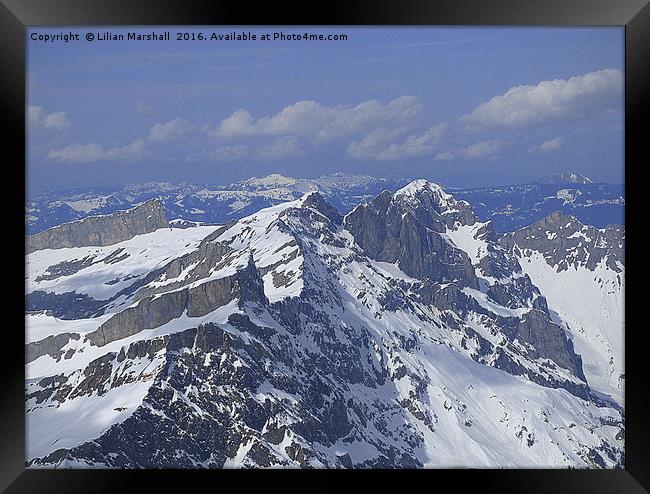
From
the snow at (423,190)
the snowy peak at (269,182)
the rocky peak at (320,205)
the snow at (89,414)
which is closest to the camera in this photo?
the snowy peak at (269,182)

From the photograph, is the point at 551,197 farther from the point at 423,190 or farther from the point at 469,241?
the point at 423,190

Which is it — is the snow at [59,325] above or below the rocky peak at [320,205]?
below

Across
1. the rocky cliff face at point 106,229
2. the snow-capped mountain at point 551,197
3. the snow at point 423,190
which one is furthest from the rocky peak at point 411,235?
the rocky cliff face at point 106,229

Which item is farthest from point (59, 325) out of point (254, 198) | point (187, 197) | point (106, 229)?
point (187, 197)

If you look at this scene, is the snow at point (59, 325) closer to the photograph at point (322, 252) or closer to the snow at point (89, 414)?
the photograph at point (322, 252)

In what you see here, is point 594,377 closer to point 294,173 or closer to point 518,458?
point 518,458
